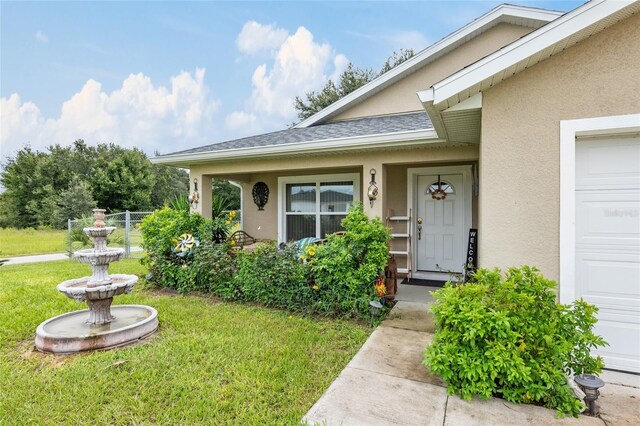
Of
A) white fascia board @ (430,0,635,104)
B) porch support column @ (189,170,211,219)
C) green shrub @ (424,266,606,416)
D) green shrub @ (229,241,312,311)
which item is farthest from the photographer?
porch support column @ (189,170,211,219)

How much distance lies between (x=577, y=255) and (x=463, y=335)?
1.61 metres

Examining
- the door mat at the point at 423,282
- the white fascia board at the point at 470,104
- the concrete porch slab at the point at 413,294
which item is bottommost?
the concrete porch slab at the point at 413,294

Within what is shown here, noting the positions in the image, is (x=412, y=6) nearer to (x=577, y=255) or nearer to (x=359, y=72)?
(x=577, y=255)

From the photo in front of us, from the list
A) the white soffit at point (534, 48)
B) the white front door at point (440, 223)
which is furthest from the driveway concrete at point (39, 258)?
the white soffit at point (534, 48)

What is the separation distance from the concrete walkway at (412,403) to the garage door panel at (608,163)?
1.96m

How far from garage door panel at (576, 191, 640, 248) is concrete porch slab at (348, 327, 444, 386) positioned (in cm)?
209

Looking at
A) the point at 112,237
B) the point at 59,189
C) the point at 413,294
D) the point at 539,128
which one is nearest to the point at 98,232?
the point at 413,294

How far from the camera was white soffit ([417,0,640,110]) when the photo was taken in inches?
114

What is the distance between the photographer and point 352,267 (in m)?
5.03

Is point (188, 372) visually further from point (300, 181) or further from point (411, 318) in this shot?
point (300, 181)

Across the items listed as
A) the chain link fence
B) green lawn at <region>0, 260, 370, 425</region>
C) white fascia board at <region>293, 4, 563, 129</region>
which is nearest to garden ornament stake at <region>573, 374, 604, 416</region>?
green lawn at <region>0, 260, 370, 425</region>

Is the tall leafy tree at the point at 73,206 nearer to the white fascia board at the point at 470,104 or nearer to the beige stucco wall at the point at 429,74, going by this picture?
the beige stucco wall at the point at 429,74

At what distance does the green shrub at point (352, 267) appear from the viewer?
4906mm

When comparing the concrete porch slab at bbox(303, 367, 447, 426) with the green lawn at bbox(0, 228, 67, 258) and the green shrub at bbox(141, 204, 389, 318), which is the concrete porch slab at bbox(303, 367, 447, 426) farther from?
the green lawn at bbox(0, 228, 67, 258)
